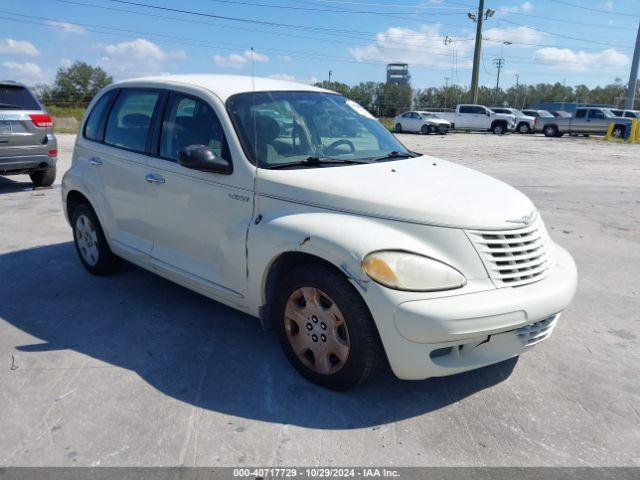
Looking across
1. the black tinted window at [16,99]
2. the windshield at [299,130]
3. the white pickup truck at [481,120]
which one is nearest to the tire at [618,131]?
the white pickup truck at [481,120]

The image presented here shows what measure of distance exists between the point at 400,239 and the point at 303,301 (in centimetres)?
73

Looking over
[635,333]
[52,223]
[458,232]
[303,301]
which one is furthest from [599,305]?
[52,223]

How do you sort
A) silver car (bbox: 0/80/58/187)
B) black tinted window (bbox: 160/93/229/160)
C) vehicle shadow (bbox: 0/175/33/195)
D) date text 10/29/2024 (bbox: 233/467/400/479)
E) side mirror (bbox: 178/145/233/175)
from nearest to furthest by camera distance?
1. date text 10/29/2024 (bbox: 233/467/400/479)
2. side mirror (bbox: 178/145/233/175)
3. black tinted window (bbox: 160/93/229/160)
4. silver car (bbox: 0/80/58/187)
5. vehicle shadow (bbox: 0/175/33/195)

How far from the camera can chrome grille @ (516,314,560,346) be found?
302cm

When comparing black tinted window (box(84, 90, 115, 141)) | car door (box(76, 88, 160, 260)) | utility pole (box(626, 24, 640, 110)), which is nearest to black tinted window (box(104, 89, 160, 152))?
car door (box(76, 88, 160, 260))

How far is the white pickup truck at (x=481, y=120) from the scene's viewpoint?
34938mm

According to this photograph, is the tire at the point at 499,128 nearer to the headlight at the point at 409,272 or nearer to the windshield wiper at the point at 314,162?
the windshield wiper at the point at 314,162

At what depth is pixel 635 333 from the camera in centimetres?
409

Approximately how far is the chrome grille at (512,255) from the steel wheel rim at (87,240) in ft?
11.7

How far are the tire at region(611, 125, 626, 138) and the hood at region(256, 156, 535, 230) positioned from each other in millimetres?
31441

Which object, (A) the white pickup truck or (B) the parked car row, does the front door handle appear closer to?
(B) the parked car row

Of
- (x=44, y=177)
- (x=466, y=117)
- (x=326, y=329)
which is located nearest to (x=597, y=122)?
(x=466, y=117)

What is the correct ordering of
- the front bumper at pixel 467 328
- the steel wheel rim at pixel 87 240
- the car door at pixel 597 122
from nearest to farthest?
1. the front bumper at pixel 467 328
2. the steel wheel rim at pixel 87 240
3. the car door at pixel 597 122

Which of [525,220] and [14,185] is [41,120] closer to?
[14,185]
